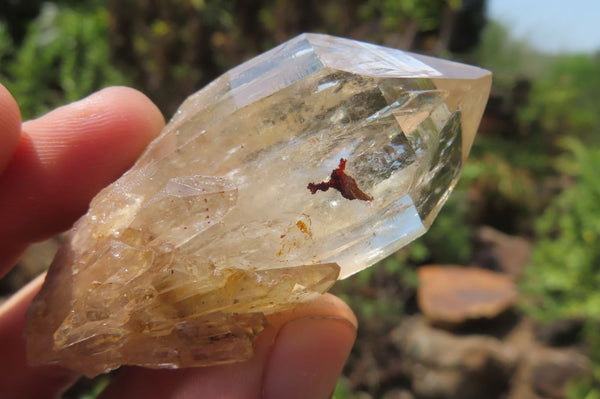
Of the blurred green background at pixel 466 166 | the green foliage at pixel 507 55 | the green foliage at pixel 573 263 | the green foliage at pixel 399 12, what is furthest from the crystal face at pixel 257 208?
the green foliage at pixel 507 55

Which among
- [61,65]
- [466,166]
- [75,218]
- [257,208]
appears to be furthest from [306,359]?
[61,65]

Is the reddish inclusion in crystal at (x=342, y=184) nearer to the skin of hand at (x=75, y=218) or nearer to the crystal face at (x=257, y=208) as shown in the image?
the crystal face at (x=257, y=208)

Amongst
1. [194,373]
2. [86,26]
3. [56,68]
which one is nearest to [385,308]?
[194,373]

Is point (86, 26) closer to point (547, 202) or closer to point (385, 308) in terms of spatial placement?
point (385, 308)

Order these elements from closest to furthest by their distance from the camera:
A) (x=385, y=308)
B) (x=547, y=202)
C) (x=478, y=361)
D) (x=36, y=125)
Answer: (x=36, y=125)
(x=478, y=361)
(x=385, y=308)
(x=547, y=202)

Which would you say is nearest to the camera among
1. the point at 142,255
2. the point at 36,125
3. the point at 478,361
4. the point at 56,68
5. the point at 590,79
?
the point at 142,255

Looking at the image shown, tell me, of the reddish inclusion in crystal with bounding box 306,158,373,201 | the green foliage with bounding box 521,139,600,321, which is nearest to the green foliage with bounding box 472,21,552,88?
the green foliage with bounding box 521,139,600,321

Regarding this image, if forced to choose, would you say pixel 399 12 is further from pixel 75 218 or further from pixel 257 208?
pixel 257 208
